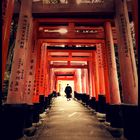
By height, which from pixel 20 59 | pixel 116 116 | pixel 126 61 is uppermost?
pixel 20 59

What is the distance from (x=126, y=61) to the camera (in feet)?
18.1

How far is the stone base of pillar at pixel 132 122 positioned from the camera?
2979 millimetres

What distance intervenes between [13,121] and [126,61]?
11.1ft

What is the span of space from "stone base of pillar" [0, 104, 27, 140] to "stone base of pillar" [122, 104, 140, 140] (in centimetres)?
205

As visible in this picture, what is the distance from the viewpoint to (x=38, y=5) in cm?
657

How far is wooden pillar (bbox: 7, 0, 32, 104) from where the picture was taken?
5.22 meters

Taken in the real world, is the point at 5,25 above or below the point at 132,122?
above

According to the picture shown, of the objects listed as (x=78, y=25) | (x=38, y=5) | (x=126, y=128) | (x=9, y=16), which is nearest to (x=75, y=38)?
(x=78, y=25)

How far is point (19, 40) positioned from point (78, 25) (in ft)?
16.7

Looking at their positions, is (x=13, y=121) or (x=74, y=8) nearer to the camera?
(x=13, y=121)

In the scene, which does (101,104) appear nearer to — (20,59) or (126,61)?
(126,61)

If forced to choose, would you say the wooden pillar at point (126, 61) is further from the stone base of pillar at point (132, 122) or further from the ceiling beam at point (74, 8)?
the stone base of pillar at point (132, 122)

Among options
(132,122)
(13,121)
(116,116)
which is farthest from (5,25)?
(116,116)

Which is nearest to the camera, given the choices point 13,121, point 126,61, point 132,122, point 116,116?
point 132,122
